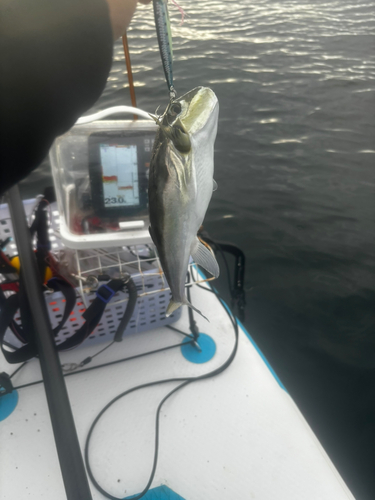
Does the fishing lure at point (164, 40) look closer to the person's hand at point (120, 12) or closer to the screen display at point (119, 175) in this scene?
the person's hand at point (120, 12)

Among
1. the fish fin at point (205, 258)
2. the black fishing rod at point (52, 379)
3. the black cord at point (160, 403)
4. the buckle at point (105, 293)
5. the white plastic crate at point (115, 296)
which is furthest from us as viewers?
the white plastic crate at point (115, 296)

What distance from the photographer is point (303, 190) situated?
4.45m

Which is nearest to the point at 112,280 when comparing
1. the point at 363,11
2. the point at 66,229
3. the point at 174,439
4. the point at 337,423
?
the point at 66,229

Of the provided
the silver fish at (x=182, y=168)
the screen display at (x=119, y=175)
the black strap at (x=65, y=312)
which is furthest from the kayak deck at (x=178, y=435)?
the silver fish at (x=182, y=168)

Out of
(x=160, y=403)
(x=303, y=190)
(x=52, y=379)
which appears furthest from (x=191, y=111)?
(x=303, y=190)

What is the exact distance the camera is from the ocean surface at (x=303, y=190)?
263 centimetres

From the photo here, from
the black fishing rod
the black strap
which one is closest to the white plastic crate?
the black strap

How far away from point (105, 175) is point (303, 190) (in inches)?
132

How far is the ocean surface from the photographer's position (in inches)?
103

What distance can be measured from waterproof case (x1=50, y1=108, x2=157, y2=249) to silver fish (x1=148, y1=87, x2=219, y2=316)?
944 mm

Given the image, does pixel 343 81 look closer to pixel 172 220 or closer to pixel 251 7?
pixel 251 7

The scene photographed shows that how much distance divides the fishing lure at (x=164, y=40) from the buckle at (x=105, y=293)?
3.57ft

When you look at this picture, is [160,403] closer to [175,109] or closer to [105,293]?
[105,293]

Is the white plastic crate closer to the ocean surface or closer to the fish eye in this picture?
the fish eye
